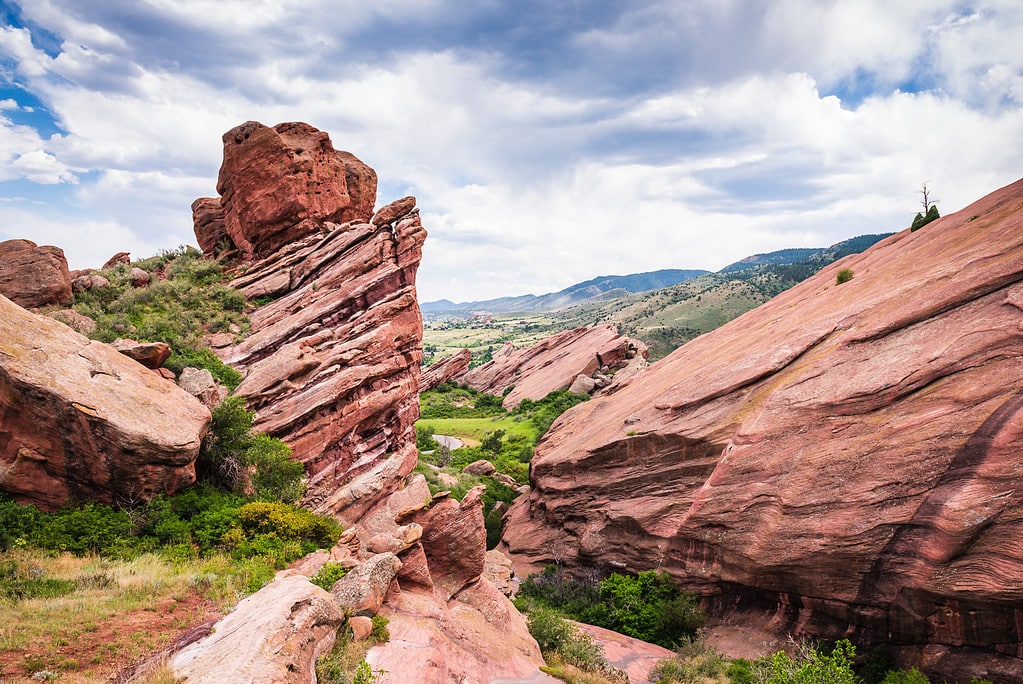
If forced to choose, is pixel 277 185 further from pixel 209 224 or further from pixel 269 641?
pixel 269 641

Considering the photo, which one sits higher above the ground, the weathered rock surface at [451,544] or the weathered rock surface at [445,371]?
the weathered rock surface at [445,371]

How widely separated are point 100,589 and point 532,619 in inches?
640

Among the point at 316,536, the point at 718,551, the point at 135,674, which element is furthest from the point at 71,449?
the point at 718,551

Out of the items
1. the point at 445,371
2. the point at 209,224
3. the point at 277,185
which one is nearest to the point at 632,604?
the point at 277,185

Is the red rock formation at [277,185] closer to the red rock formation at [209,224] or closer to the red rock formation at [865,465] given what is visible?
the red rock formation at [209,224]

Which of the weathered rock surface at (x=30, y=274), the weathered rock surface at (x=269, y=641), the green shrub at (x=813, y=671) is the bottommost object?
the green shrub at (x=813, y=671)

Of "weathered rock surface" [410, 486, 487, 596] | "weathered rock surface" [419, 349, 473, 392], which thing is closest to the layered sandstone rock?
"weathered rock surface" [410, 486, 487, 596]

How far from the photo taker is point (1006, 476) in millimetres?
15219

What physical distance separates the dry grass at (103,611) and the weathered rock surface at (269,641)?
3.97 feet

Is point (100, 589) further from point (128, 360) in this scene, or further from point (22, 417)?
point (128, 360)

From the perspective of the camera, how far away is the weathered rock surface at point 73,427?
14.7 meters

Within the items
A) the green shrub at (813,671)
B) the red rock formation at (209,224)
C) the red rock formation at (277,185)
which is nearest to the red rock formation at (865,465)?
the green shrub at (813,671)

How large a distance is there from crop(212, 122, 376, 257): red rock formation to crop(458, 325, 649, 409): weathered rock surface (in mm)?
46771

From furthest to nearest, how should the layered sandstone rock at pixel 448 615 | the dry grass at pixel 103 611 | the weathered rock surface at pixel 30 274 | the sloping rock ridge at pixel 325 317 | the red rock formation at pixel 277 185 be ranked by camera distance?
the red rock formation at pixel 277 185 → the sloping rock ridge at pixel 325 317 → the weathered rock surface at pixel 30 274 → the layered sandstone rock at pixel 448 615 → the dry grass at pixel 103 611
